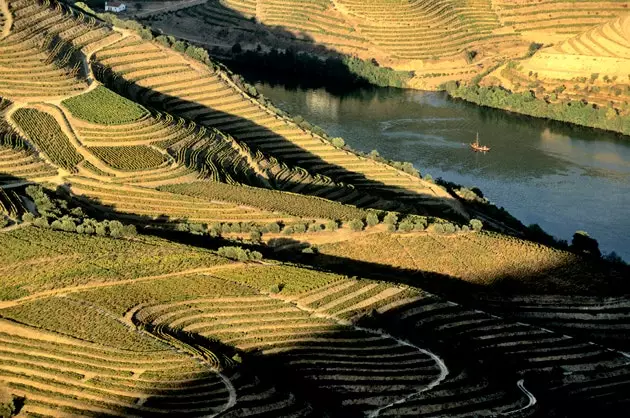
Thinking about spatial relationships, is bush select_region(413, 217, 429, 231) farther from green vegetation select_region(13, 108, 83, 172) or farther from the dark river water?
Answer: green vegetation select_region(13, 108, 83, 172)

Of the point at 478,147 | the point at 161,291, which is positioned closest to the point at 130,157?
the point at 161,291

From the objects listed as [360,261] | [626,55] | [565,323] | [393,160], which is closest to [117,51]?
[393,160]

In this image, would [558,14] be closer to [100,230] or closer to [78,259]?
[100,230]

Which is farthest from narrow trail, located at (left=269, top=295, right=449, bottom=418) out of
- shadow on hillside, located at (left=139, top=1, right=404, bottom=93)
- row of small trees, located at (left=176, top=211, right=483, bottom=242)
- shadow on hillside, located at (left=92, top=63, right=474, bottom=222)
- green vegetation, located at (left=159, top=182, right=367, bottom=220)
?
shadow on hillside, located at (left=139, top=1, right=404, bottom=93)

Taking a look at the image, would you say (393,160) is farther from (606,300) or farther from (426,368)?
(426,368)

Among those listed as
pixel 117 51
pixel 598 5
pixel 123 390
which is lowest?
pixel 123 390

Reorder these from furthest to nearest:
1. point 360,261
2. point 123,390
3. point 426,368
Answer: point 360,261 < point 426,368 < point 123,390
